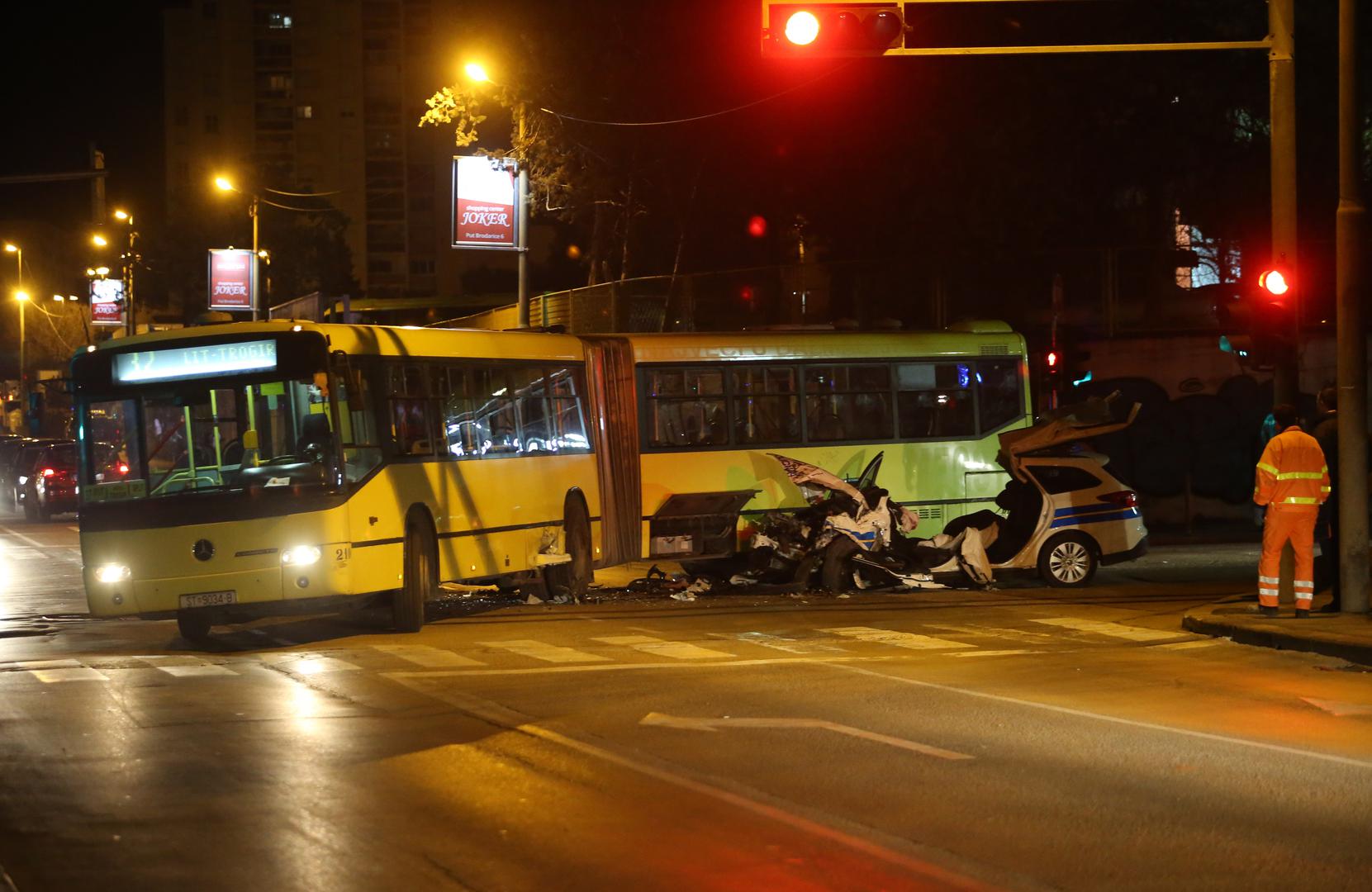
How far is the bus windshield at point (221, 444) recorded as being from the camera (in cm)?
1545

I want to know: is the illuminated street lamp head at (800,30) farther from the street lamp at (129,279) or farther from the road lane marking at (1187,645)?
the street lamp at (129,279)

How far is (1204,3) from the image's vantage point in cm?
3725

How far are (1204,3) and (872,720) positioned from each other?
30715 millimetres

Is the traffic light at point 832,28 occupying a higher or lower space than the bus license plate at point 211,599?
higher

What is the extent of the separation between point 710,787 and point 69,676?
681 centimetres

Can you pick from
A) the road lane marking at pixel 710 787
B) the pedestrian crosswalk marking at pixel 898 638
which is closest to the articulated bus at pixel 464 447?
the road lane marking at pixel 710 787

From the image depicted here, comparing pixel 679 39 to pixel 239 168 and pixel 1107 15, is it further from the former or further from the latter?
pixel 239 168

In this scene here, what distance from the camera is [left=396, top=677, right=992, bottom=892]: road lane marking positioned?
22.5 ft

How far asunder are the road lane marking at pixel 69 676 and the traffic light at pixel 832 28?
7478 millimetres

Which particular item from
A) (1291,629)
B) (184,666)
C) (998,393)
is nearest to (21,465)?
(998,393)

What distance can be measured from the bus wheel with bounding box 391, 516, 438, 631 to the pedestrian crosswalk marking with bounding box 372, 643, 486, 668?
939 millimetres

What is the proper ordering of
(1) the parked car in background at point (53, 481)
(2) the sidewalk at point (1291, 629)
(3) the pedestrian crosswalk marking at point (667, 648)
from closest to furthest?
(2) the sidewalk at point (1291, 629), (3) the pedestrian crosswalk marking at point (667, 648), (1) the parked car in background at point (53, 481)

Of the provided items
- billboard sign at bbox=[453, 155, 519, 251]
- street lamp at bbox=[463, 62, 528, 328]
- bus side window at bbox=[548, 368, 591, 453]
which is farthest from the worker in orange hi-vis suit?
billboard sign at bbox=[453, 155, 519, 251]

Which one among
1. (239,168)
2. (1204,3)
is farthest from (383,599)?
(239,168)
